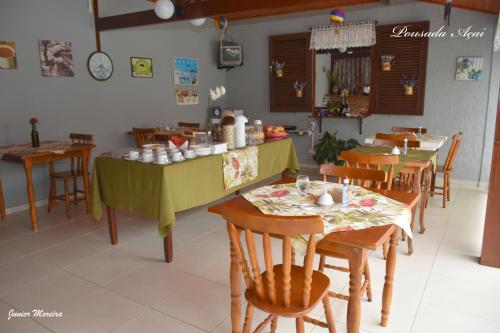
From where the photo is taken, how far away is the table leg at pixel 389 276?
2.04m

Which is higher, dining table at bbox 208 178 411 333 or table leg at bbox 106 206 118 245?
dining table at bbox 208 178 411 333

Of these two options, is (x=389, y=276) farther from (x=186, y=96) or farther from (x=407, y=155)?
(x=186, y=96)

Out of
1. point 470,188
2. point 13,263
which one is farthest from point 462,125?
point 13,263

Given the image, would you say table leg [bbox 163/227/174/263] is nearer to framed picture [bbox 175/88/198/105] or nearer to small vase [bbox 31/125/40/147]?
small vase [bbox 31/125/40/147]

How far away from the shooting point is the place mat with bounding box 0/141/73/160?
3.70m

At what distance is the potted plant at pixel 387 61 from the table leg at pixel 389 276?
164 inches

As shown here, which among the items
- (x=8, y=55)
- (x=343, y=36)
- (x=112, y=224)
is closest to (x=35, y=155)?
(x=112, y=224)

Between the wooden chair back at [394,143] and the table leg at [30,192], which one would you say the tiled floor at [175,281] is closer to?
the table leg at [30,192]

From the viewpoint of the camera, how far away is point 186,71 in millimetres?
6414

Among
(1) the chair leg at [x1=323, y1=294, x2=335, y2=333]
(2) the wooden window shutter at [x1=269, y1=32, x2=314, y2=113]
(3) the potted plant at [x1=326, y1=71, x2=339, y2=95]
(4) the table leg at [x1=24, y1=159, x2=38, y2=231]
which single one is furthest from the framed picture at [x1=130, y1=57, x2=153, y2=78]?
(1) the chair leg at [x1=323, y1=294, x2=335, y2=333]

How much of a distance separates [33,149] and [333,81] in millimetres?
4864

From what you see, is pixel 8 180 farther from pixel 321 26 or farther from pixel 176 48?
pixel 321 26

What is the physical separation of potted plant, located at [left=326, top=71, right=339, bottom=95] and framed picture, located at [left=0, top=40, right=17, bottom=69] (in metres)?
4.77

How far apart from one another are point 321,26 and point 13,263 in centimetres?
525
